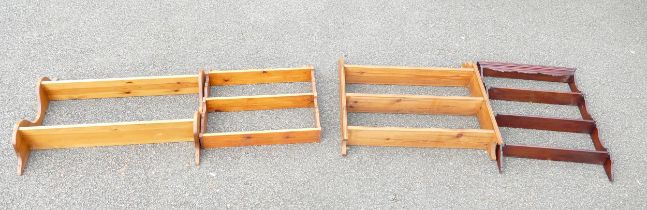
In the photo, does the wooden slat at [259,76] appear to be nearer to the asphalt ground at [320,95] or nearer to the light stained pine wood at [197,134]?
the asphalt ground at [320,95]

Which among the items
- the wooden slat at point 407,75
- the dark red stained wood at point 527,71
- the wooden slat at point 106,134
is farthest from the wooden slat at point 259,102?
the dark red stained wood at point 527,71

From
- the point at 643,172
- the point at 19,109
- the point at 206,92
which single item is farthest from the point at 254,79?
the point at 643,172

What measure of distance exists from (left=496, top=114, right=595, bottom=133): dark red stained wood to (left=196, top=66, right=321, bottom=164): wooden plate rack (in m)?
1.39

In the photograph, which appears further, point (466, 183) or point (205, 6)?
point (205, 6)

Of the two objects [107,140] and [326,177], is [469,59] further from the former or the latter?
[107,140]

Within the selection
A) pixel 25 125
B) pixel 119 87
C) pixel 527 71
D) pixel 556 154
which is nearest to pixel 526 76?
pixel 527 71

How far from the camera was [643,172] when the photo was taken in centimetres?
323

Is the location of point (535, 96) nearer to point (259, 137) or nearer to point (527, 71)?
point (527, 71)

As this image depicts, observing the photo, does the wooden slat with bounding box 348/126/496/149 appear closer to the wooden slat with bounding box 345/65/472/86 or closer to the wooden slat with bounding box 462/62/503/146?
the wooden slat with bounding box 462/62/503/146

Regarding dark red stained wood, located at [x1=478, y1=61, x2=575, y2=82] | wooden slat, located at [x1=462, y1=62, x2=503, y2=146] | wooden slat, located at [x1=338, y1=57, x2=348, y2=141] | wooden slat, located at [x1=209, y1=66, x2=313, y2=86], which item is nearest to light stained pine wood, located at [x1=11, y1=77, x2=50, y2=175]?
wooden slat, located at [x1=209, y1=66, x2=313, y2=86]

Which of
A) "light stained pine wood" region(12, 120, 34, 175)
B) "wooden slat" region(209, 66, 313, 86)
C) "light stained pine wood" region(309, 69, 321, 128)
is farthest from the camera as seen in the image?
"wooden slat" region(209, 66, 313, 86)

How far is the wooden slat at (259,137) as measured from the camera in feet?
9.98

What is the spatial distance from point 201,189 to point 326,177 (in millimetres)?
796

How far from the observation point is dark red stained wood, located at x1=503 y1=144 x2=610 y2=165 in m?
3.13
